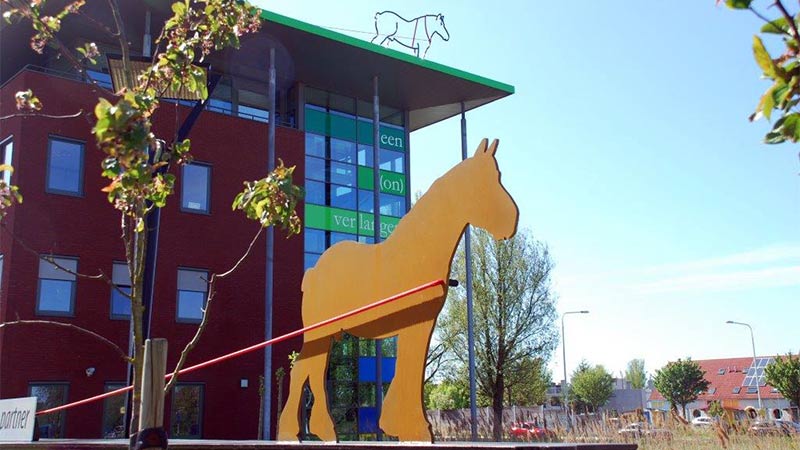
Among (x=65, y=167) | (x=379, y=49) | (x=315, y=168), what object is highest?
(x=379, y=49)

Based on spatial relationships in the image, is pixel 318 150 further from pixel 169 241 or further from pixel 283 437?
pixel 283 437

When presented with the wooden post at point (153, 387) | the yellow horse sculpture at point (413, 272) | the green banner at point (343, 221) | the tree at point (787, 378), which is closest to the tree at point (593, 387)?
the tree at point (787, 378)

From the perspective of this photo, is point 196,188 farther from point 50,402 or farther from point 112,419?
point 50,402

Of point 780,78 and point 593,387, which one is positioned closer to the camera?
point 780,78

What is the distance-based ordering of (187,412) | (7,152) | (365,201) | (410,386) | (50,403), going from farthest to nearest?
(365,201)
(187,412)
(7,152)
(50,403)
(410,386)

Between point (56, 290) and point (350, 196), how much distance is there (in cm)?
1102

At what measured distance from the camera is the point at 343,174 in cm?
2872

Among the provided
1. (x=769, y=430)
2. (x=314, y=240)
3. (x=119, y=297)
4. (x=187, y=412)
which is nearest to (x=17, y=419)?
(x=119, y=297)

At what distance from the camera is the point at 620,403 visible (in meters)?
79.1

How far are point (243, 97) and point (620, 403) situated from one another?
2434 inches

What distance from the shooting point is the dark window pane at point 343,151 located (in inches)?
1128

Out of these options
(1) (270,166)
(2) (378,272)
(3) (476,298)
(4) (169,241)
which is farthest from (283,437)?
(3) (476,298)

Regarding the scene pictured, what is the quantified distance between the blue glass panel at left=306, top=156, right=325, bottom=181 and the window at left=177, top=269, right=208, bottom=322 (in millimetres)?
5823

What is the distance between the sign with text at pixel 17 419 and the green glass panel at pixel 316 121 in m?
18.9
